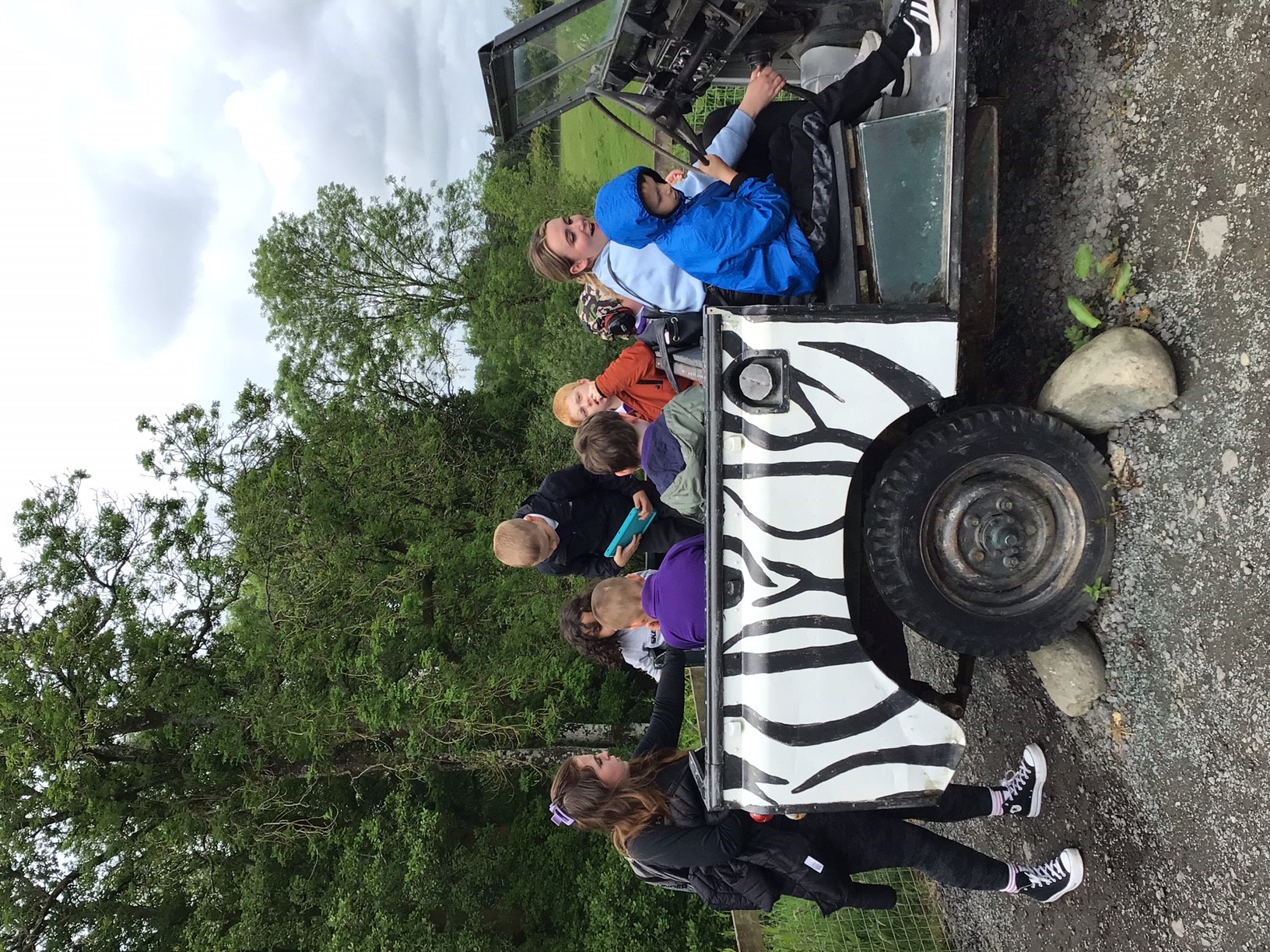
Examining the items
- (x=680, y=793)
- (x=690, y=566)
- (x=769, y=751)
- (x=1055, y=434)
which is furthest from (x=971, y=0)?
(x=680, y=793)

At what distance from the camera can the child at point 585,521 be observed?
4.39 meters

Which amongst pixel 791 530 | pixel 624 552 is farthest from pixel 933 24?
pixel 624 552

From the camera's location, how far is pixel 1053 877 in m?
3.84

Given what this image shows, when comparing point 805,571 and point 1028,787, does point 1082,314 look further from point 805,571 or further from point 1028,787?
point 1028,787

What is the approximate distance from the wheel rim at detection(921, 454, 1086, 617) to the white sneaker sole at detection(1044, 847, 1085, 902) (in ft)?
5.11

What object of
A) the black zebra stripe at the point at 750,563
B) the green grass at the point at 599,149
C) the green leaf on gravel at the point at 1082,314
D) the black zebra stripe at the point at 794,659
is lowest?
the black zebra stripe at the point at 794,659

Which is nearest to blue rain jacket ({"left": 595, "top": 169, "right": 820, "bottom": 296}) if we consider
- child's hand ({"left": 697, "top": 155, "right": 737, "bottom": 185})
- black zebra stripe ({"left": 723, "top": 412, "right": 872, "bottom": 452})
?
child's hand ({"left": 697, "top": 155, "right": 737, "bottom": 185})

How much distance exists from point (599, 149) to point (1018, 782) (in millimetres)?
15340

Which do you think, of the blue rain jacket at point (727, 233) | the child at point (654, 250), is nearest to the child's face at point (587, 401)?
the child at point (654, 250)

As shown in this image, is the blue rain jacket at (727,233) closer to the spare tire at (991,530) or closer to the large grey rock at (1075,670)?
the spare tire at (991,530)

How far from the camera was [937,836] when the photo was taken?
3.80 m

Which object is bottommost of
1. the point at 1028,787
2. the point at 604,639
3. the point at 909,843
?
the point at 909,843

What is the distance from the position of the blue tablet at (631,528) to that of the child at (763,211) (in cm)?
165

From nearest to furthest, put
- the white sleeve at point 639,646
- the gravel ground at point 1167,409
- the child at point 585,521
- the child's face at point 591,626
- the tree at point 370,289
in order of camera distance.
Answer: the gravel ground at point 1167,409 → the child's face at point 591,626 → the child at point 585,521 → the white sleeve at point 639,646 → the tree at point 370,289
